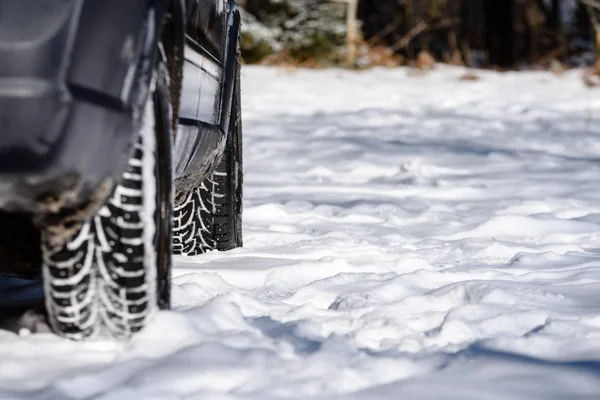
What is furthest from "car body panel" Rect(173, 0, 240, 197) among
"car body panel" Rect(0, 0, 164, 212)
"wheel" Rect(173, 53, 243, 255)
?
"car body panel" Rect(0, 0, 164, 212)

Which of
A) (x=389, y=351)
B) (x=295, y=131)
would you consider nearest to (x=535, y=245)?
(x=389, y=351)

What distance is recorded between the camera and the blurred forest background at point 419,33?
13.0m

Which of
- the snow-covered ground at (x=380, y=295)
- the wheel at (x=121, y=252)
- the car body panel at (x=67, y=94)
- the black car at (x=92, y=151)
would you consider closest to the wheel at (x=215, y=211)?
the snow-covered ground at (x=380, y=295)

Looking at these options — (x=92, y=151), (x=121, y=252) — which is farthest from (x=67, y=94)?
(x=121, y=252)

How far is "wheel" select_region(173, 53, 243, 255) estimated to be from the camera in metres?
3.08

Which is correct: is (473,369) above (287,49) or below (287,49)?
below

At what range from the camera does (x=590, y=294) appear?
2477 millimetres

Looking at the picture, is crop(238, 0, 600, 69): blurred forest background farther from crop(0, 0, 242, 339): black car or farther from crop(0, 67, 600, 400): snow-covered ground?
crop(0, 0, 242, 339): black car

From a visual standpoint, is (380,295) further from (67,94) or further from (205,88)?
(67,94)

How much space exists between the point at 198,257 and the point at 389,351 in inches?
48.3

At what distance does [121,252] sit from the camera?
5.89ft

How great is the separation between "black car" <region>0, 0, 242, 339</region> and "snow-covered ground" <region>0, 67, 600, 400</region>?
14 cm

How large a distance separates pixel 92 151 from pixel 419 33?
47.8 feet

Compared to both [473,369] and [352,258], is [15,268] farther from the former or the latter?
[352,258]
